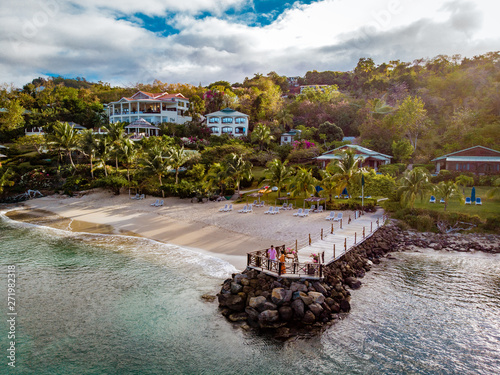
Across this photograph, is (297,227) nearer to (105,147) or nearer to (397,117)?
(105,147)

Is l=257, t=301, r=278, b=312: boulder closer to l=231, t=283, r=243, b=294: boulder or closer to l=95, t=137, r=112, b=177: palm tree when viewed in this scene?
l=231, t=283, r=243, b=294: boulder

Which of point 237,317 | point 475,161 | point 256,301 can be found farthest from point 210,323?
point 475,161

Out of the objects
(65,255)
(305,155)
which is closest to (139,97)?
(305,155)

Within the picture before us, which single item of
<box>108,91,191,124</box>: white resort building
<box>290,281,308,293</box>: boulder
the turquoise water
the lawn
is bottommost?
the turquoise water

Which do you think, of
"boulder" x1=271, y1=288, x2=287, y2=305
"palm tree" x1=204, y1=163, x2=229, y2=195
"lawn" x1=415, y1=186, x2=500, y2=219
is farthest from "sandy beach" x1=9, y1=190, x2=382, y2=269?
"lawn" x1=415, y1=186, x2=500, y2=219

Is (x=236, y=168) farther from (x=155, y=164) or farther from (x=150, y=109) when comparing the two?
(x=150, y=109)

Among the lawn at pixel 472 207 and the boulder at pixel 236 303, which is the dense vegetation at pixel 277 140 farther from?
the boulder at pixel 236 303
